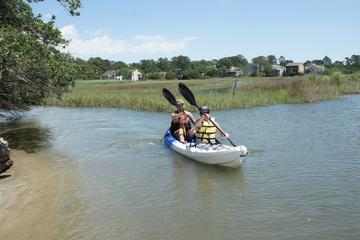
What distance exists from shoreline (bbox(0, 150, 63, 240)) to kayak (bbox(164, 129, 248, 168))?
3.44m

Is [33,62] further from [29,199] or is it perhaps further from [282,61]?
[282,61]

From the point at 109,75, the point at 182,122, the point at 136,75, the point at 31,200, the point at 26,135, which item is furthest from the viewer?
the point at 109,75

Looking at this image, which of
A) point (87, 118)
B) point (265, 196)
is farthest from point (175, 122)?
point (87, 118)

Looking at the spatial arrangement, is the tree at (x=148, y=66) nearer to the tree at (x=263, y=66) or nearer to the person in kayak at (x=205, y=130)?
the tree at (x=263, y=66)

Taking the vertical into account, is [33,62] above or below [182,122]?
above

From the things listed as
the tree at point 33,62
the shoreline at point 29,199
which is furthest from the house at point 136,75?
the shoreline at point 29,199

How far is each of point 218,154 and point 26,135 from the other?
29.7 ft

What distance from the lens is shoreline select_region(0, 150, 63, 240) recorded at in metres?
6.57

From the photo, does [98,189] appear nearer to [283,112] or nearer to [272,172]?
[272,172]

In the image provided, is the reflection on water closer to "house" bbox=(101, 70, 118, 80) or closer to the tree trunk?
the tree trunk

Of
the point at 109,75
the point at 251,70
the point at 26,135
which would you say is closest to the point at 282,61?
the point at 251,70

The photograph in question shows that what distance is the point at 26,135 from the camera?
1639cm

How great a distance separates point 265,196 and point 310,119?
12.0 metres

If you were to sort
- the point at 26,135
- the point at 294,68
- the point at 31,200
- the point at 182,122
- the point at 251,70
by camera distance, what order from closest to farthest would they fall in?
1. the point at 31,200
2. the point at 182,122
3. the point at 26,135
4. the point at 294,68
5. the point at 251,70
